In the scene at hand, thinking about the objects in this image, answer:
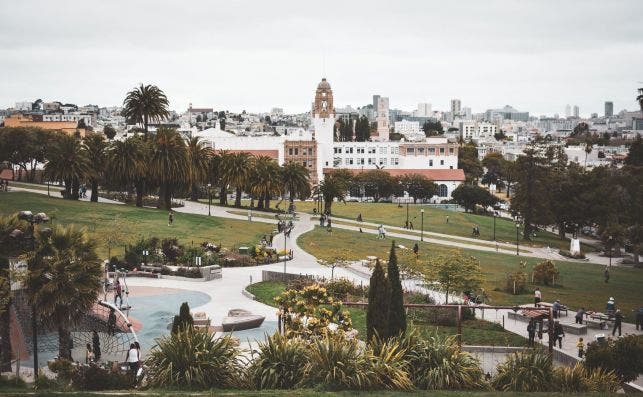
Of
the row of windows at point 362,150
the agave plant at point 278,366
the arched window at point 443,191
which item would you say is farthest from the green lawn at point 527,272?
the row of windows at point 362,150

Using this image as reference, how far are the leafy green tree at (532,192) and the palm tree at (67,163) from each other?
149 feet

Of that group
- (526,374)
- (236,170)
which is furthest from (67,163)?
(526,374)

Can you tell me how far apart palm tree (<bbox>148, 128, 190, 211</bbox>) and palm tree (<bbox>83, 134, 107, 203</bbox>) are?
4.98 m

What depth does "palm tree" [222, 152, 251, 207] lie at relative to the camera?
78.0m

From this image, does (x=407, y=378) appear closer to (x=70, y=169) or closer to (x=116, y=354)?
(x=116, y=354)

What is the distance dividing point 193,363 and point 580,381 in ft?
35.8

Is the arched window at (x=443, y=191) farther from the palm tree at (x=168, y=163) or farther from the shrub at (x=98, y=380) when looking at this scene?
the shrub at (x=98, y=380)

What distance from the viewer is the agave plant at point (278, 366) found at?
19594 mm

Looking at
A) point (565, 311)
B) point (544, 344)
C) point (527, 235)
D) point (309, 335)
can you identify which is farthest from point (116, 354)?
point (527, 235)

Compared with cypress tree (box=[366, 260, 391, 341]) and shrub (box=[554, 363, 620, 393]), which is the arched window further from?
shrub (box=[554, 363, 620, 393])

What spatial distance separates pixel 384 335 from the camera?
73.7ft

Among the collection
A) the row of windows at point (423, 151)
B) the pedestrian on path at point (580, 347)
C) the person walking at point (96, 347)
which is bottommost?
the pedestrian on path at point (580, 347)

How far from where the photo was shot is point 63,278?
893 inches

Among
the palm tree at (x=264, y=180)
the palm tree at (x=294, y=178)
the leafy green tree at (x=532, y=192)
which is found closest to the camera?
the palm tree at (x=264, y=180)
